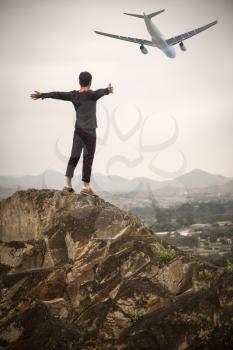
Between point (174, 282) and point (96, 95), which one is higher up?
point (96, 95)

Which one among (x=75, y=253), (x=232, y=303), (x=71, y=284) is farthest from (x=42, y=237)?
(x=232, y=303)

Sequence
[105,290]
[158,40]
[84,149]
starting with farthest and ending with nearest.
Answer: [158,40] < [84,149] < [105,290]

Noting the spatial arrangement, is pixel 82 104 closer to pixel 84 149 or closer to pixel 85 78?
pixel 85 78

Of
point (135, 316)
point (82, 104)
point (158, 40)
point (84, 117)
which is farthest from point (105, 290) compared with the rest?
point (158, 40)

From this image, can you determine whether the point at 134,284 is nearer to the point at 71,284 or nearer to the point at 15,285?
the point at 71,284

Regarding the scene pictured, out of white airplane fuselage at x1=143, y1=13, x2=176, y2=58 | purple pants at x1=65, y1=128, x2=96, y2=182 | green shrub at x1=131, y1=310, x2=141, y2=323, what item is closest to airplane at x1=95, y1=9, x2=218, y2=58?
white airplane fuselage at x1=143, y1=13, x2=176, y2=58

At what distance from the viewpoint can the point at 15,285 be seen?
24.0ft

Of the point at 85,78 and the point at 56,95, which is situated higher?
the point at 85,78

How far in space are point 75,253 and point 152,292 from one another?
1.64 meters

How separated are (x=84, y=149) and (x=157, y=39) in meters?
34.0

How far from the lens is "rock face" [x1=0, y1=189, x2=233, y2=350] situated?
621 cm

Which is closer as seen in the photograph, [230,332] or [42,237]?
[230,332]

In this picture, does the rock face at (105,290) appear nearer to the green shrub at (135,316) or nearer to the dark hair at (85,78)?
the green shrub at (135,316)

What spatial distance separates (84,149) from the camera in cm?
903
